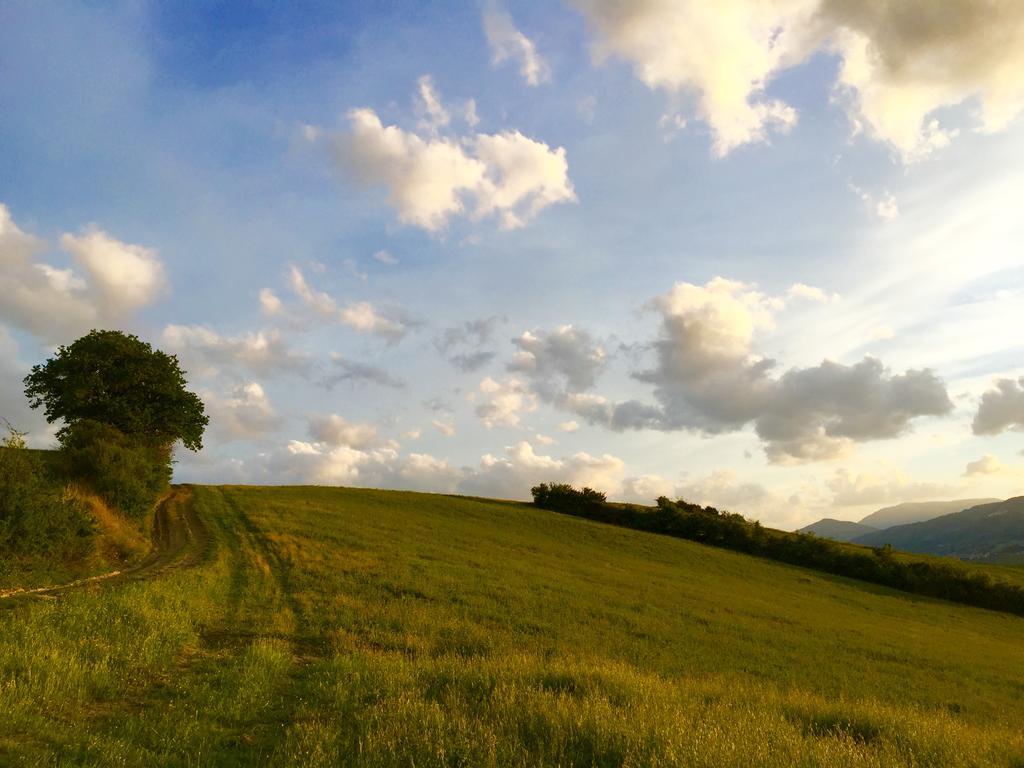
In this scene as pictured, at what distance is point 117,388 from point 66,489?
37.9m

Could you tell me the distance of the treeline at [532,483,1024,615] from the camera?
5994 cm

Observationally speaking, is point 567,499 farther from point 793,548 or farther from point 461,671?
point 461,671

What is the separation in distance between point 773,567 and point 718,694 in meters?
53.0

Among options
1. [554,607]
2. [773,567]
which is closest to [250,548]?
[554,607]

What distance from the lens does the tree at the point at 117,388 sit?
5959 centimetres

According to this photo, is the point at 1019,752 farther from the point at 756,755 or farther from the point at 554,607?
the point at 554,607

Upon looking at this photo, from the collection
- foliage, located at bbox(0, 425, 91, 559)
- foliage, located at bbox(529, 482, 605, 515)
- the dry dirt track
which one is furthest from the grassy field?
foliage, located at bbox(529, 482, 605, 515)

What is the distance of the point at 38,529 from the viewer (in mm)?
22766

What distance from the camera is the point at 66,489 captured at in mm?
29453

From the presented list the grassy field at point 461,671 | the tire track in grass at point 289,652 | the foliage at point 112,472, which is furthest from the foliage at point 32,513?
the foliage at point 112,472

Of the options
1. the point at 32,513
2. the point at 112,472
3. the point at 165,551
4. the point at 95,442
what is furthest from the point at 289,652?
the point at 95,442

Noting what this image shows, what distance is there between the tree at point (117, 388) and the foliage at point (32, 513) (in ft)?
120

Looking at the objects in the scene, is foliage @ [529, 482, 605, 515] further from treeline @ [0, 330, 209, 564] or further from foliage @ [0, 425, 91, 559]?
foliage @ [0, 425, 91, 559]

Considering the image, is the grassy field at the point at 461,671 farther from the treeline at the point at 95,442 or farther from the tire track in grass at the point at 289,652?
the treeline at the point at 95,442
